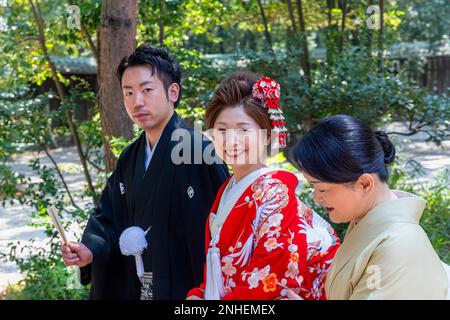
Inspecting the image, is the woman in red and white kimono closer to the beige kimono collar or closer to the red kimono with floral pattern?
the red kimono with floral pattern

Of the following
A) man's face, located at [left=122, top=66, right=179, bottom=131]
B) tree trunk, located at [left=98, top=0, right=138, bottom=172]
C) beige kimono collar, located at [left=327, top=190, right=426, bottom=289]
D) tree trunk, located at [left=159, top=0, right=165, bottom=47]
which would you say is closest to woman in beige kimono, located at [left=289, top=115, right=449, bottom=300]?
beige kimono collar, located at [left=327, top=190, right=426, bottom=289]

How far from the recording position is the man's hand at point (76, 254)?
2.41 meters

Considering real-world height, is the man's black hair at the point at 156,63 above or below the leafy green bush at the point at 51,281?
above

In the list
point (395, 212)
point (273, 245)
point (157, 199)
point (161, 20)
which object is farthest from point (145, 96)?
point (161, 20)

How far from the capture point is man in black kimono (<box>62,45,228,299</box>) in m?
2.39

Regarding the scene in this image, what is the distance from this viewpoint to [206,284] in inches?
72.0

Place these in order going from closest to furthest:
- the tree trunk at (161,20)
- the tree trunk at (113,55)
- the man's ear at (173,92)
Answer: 1. the man's ear at (173,92)
2. the tree trunk at (113,55)
3. the tree trunk at (161,20)

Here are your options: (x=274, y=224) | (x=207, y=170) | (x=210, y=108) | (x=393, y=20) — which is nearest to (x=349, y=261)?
(x=274, y=224)

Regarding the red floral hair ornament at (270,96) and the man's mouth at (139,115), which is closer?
the red floral hair ornament at (270,96)

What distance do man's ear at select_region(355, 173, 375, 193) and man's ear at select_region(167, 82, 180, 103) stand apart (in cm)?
121

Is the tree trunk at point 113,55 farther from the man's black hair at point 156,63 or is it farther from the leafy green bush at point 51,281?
the man's black hair at point 156,63

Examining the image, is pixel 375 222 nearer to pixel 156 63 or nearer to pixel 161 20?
pixel 156 63

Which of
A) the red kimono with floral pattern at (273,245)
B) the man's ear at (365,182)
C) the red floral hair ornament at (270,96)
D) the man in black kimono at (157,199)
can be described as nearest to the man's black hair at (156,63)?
the man in black kimono at (157,199)

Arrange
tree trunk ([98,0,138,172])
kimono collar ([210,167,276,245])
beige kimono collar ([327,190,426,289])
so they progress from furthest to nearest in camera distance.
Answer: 1. tree trunk ([98,0,138,172])
2. kimono collar ([210,167,276,245])
3. beige kimono collar ([327,190,426,289])
